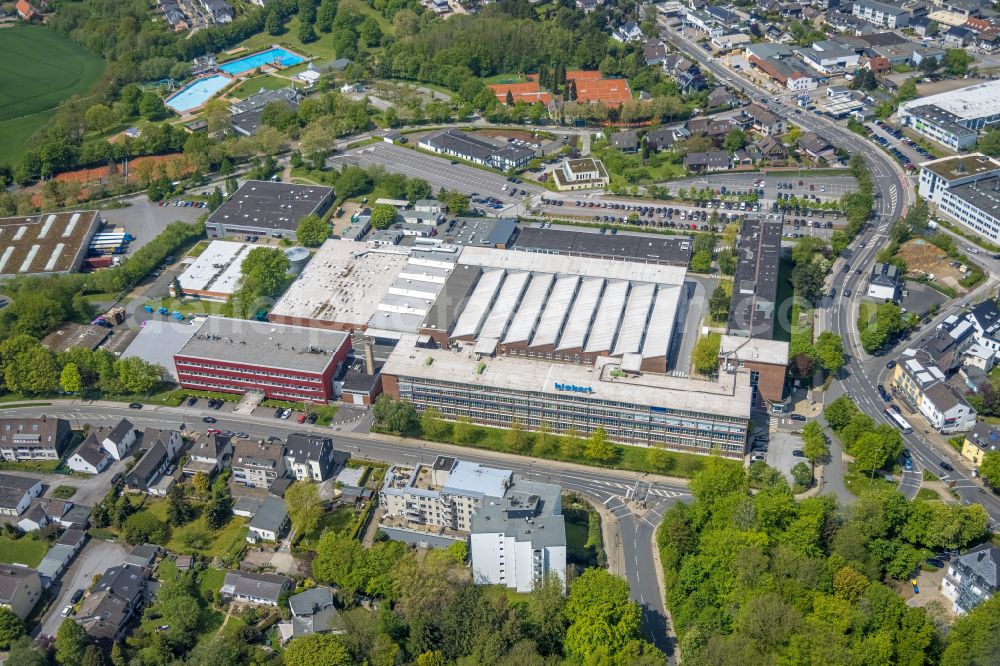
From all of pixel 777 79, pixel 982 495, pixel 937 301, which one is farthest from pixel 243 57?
pixel 982 495

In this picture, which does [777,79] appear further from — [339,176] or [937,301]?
[339,176]

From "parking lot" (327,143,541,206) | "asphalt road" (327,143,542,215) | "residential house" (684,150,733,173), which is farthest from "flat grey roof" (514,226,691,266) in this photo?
"residential house" (684,150,733,173)

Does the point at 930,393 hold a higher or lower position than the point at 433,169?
higher

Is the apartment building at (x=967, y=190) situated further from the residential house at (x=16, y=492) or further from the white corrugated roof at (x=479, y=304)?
the residential house at (x=16, y=492)

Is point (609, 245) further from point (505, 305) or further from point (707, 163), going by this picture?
point (707, 163)

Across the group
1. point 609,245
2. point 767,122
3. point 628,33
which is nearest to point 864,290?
point 609,245

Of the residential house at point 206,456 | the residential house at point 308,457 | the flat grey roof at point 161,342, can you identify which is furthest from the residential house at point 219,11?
the residential house at point 308,457
